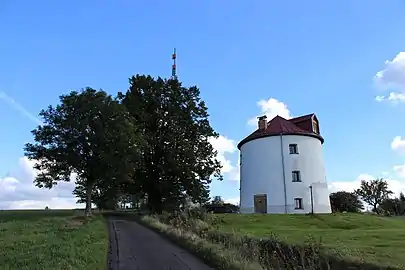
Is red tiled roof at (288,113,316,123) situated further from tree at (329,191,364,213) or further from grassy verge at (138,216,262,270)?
grassy verge at (138,216,262,270)

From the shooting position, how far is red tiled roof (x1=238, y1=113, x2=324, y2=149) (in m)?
55.3

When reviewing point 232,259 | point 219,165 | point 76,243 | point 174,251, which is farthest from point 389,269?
point 219,165

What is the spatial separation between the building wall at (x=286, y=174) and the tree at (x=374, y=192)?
34.0 metres

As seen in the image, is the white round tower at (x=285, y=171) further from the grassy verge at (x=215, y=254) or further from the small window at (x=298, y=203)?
the grassy verge at (x=215, y=254)

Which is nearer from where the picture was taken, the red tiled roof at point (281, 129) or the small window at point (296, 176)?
the small window at point (296, 176)

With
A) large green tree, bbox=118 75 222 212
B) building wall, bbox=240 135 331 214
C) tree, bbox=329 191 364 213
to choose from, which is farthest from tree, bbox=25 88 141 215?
tree, bbox=329 191 364 213

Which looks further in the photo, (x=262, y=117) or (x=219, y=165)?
(x=262, y=117)

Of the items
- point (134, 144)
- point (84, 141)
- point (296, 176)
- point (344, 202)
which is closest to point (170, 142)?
point (134, 144)

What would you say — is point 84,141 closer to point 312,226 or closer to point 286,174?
point 312,226

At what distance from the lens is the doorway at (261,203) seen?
54125 millimetres

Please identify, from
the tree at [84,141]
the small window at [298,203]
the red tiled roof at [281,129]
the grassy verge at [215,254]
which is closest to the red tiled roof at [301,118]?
the red tiled roof at [281,129]

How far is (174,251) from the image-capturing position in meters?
15.0

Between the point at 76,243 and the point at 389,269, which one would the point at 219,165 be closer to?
the point at 76,243

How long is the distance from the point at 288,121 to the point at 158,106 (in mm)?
18619
